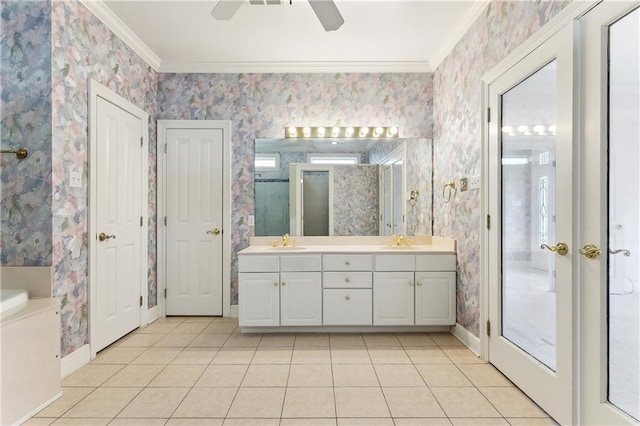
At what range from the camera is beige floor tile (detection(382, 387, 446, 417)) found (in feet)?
6.21

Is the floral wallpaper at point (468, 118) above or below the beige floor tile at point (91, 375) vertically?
above

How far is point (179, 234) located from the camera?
3646mm

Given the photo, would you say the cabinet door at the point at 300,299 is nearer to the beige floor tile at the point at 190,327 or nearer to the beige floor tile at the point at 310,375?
the beige floor tile at the point at 310,375

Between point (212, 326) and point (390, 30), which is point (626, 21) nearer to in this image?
point (390, 30)

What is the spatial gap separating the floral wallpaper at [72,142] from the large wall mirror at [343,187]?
153cm

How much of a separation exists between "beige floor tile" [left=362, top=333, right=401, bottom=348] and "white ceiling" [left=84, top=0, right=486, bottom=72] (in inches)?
102

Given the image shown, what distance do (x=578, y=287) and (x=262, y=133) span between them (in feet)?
9.67

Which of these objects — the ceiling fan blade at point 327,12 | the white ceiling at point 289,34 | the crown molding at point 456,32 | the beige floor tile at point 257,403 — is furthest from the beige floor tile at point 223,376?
the crown molding at point 456,32

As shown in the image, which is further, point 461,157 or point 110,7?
point 461,157

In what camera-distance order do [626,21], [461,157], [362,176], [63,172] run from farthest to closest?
[362,176], [461,157], [63,172], [626,21]

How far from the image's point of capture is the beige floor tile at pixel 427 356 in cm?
256

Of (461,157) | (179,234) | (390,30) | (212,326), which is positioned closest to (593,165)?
(461,157)

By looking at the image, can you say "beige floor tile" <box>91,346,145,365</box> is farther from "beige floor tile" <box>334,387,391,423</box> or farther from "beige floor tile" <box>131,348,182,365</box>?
"beige floor tile" <box>334,387,391,423</box>

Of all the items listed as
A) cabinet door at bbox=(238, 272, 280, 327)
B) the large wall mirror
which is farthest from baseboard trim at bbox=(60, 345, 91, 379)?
the large wall mirror
